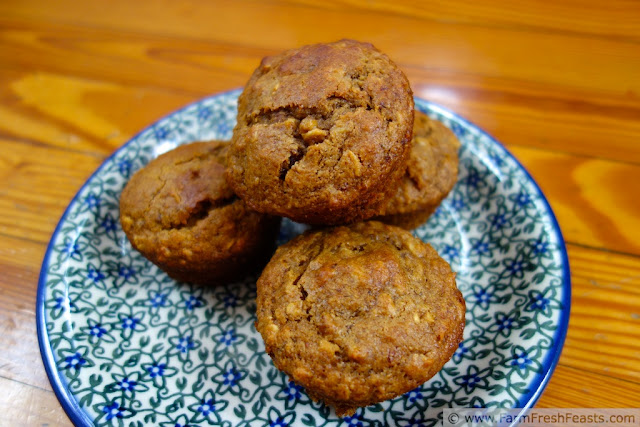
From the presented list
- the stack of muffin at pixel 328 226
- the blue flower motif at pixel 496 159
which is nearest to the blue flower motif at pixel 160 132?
the stack of muffin at pixel 328 226

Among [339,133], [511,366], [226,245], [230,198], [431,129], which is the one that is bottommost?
[511,366]

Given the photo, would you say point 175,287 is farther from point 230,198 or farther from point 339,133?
point 339,133

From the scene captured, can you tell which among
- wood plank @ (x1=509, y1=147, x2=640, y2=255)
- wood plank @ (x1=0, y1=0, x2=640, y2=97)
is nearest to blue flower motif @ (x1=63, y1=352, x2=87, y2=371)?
wood plank @ (x1=509, y1=147, x2=640, y2=255)

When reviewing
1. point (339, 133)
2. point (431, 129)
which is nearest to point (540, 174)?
point (431, 129)

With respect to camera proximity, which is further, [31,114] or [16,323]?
[31,114]

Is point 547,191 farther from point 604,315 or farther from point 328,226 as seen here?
point 328,226

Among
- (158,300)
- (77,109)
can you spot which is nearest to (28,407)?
(158,300)
